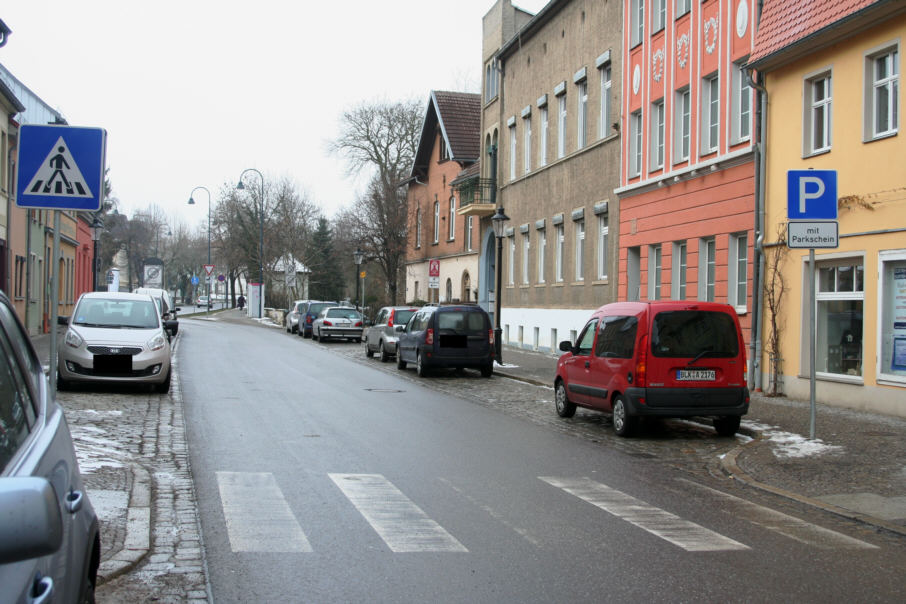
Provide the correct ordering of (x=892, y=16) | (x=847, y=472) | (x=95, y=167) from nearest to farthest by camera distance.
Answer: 1. (x=95, y=167)
2. (x=847, y=472)
3. (x=892, y=16)

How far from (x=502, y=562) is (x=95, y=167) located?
198 inches

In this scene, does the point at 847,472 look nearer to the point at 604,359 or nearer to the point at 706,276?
the point at 604,359

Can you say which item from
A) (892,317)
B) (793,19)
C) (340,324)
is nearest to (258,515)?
(892,317)

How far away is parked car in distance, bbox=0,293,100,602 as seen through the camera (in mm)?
1689

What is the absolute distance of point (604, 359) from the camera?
13008 millimetres

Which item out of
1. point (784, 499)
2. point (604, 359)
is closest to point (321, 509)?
point (784, 499)

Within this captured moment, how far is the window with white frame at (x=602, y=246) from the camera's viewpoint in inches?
1080

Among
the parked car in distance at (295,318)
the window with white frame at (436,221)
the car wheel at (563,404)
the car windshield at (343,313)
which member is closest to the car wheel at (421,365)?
the car wheel at (563,404)

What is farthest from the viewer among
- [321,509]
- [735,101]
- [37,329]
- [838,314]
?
[37,329]

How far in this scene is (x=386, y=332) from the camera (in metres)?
28.3

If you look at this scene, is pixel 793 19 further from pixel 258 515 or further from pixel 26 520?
pixel 26 520

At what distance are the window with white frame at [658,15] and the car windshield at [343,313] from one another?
19.9 m

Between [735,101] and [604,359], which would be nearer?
[604,359]

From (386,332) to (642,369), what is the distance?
1682cm
